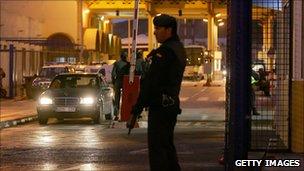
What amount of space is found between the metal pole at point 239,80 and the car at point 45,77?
23422 millimetres

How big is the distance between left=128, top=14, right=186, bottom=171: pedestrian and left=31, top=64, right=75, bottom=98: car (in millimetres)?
23593

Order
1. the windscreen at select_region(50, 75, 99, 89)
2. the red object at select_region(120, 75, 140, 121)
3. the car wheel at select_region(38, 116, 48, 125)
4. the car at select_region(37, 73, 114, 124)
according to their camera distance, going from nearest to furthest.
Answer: the red object at select_region(120, 75, 140, 121)
the car at select_region(37, 73, 114, 124)
the car wheel at select_region(38, 116, 48, 125)
the windscreen at select_region(50, 75, 99, 89)

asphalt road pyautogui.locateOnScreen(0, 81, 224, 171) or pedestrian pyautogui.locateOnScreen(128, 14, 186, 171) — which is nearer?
pedestrian pyautogui.locateOnScreen(128, 14, 186, 171)

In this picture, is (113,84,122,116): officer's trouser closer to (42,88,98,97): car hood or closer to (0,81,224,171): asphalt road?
(42,88,98,97): car hood

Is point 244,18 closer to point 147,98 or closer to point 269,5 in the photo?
point 147,98

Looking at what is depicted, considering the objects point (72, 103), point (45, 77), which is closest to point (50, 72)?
point (45, 77)

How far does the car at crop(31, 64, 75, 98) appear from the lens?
104 feet

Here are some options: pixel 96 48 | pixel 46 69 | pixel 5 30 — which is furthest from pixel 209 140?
pixel 5 30

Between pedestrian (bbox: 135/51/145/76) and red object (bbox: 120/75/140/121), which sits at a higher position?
pedestrian (bbox: 135/51/145/76)

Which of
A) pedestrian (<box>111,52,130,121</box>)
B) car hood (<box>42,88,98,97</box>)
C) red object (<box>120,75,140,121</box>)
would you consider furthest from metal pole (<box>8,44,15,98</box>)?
red object (<box>120,75,140,121</box>)

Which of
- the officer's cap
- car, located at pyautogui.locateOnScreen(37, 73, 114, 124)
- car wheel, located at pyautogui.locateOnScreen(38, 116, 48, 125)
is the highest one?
the officer's cap

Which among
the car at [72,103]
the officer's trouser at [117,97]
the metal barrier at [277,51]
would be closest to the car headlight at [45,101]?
the car at [72,103]

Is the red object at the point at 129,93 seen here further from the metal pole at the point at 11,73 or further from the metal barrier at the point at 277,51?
the metal pole at the point at 11,73

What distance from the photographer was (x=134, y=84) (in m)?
17.8
